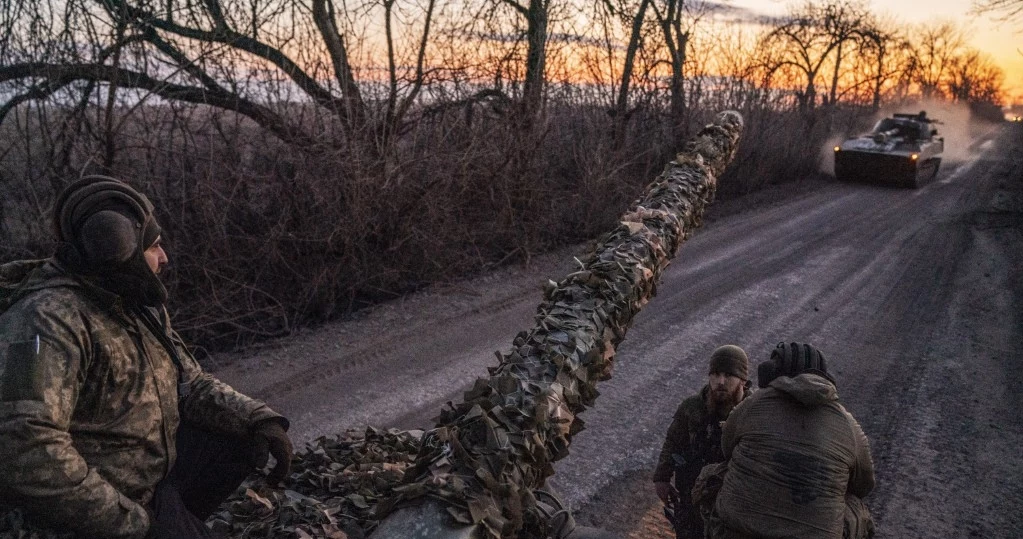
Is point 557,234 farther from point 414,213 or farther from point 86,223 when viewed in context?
point 86,223

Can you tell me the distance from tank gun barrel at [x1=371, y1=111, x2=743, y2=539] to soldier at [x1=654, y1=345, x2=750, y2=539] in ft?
2.69

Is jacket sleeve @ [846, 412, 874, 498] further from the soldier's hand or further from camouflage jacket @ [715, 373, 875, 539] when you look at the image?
the soldier's hand

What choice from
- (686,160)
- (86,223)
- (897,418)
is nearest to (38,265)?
(86,223)

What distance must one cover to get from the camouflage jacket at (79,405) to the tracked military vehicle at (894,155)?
66.4 feet

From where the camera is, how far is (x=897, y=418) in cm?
558

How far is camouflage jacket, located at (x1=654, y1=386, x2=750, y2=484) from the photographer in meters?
3.87

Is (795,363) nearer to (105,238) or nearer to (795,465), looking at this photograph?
(795,465)

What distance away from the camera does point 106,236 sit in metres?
1.95

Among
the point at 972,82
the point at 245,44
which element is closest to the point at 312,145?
the point at 245,44

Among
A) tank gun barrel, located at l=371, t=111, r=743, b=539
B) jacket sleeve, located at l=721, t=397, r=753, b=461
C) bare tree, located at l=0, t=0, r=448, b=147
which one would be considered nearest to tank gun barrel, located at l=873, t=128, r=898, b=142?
bare tree, located at l=0, t=0, r=448, b=147

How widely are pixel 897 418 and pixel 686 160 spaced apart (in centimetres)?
329

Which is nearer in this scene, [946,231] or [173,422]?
[173,422]

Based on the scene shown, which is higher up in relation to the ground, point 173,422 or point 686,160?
point 686,160

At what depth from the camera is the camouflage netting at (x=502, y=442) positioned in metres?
1.83
